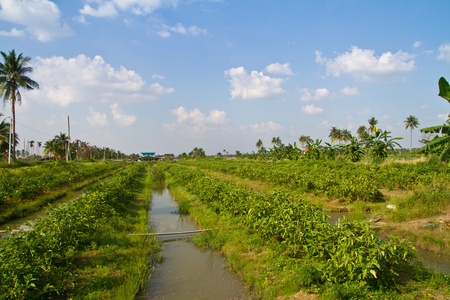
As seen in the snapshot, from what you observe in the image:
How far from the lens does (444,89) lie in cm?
823

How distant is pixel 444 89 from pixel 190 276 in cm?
960

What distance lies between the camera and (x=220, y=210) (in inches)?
404

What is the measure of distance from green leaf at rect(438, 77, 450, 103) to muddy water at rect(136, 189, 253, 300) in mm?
8706

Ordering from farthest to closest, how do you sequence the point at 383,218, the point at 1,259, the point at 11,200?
the point at 11,200 → the point at 383,218 → the point at 1,259

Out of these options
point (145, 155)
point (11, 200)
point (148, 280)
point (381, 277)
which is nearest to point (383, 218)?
point (381, 277)

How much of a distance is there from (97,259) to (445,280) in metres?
6.93

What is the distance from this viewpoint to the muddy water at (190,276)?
5059 mm

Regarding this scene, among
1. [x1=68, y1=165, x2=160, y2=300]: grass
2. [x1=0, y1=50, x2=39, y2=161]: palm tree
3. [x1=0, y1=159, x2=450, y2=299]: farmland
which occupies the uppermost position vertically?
[x1=0, y1=50, x2=39, y2=161]: palm tree

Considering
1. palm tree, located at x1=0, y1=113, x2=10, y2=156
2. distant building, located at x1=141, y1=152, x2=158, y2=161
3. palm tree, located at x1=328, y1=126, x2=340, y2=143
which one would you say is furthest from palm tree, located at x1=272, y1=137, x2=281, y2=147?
palm tree, located at x1=0, y1=113, x2=10, y2=156

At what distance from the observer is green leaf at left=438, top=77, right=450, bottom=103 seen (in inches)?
320

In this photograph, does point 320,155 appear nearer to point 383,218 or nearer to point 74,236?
point 383,218

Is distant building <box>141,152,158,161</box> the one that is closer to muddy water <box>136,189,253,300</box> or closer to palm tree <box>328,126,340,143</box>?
palm tree <box>328,126,340,143</box>

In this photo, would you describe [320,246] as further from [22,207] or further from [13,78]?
[13,78]

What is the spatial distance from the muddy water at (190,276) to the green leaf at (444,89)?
28.6 ft
